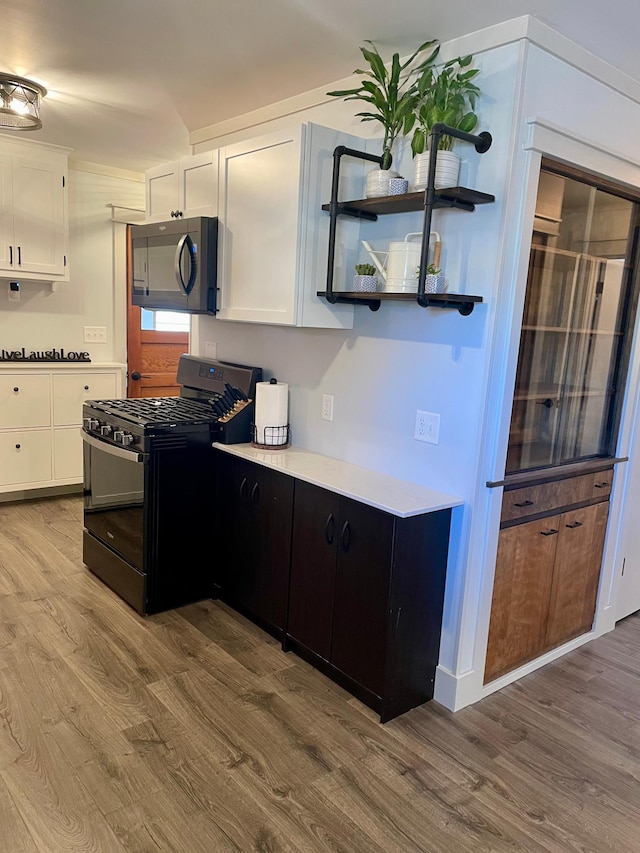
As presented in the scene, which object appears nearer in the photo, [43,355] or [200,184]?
[200,184]

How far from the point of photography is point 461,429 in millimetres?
2324

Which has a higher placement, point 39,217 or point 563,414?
point 39,217

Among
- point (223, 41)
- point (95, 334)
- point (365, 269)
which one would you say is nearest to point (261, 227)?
point (365, 269)

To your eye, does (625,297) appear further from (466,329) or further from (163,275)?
(163,275)

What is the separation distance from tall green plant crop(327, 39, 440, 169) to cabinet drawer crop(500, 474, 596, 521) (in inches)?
55.3

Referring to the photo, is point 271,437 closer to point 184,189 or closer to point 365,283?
point 365,283

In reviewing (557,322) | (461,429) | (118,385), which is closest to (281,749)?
(461,429)

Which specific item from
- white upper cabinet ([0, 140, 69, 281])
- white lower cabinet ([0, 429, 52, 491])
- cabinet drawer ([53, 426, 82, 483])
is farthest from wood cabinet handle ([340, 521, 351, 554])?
white upper cabinet ([0, 140, 69, 281])

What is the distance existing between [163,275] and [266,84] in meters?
1.04

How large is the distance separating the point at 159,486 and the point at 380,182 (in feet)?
5.43

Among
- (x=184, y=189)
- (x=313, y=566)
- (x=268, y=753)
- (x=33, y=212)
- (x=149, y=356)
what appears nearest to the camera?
(x=268, y=753)

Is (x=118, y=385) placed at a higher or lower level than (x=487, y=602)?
higher

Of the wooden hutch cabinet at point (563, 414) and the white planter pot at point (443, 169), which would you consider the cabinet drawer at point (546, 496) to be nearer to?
the wooden hutch cabinet at point (563, 414)

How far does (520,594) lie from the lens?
2572 mm
